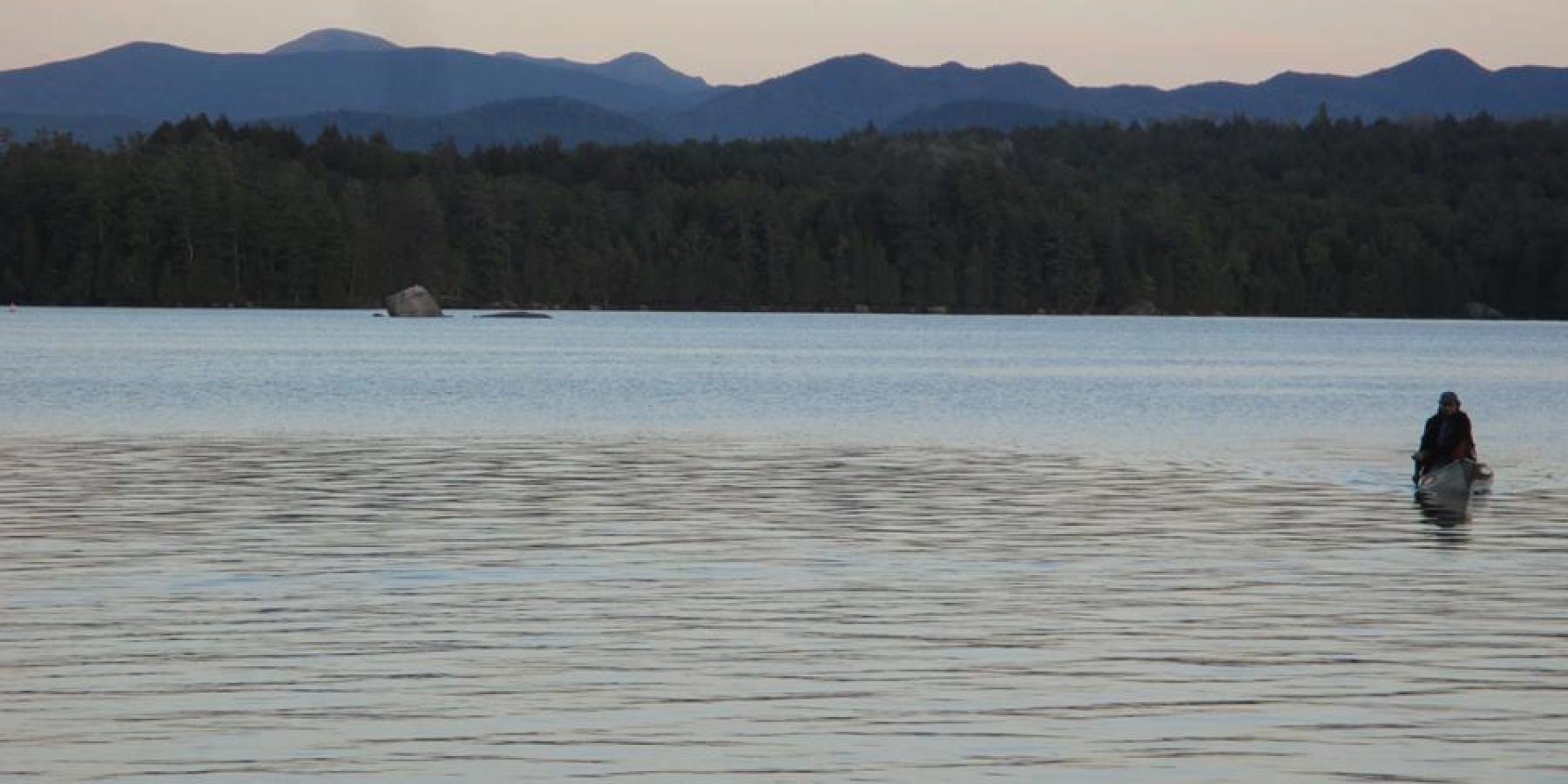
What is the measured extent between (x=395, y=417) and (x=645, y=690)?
44876 mm

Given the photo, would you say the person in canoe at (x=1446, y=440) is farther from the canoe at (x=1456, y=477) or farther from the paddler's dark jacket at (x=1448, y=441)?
the canoe at (x=1456, y=477)

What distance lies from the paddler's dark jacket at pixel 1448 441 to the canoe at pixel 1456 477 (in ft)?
0.46

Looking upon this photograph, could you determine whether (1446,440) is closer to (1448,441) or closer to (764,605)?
(1448,441)

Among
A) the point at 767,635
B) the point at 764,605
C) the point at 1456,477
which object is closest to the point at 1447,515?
the point at 1456,477

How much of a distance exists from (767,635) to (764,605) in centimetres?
221

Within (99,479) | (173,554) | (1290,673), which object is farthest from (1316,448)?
(1290,673)

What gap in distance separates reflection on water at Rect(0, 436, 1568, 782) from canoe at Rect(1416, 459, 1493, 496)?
0.57 m

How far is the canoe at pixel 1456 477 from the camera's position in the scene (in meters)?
38.7

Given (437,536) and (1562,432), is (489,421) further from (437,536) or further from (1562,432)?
(437,536)

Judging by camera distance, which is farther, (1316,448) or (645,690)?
(1316,448)

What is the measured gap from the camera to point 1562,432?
62.3 meters

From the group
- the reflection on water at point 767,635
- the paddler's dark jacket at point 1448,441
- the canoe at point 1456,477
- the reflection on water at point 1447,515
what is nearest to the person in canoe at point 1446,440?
the paddler's dark jacket at point 1448,441

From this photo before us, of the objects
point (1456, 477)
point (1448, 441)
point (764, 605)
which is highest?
point (1448, 441)

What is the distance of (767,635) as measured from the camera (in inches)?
863
